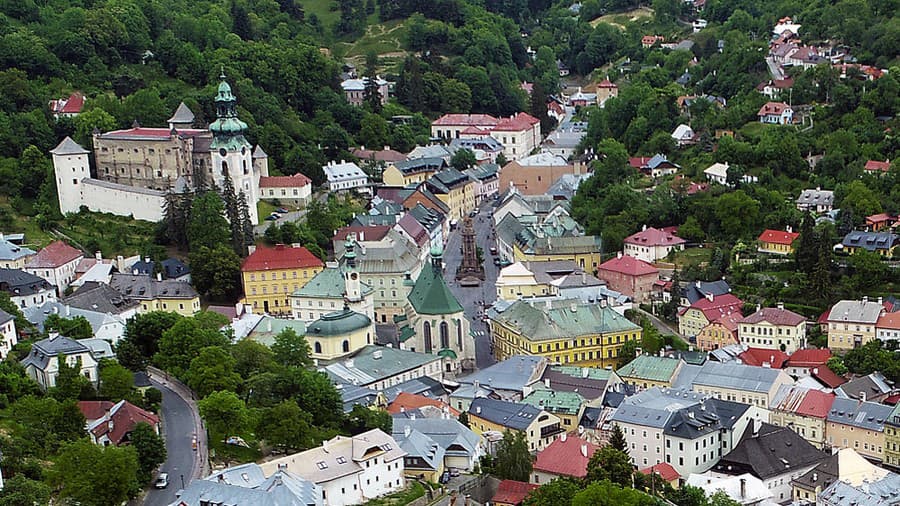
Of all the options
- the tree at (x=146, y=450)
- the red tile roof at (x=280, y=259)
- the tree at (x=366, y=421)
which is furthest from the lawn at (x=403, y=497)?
the red tile roof at (x=280, y=259)

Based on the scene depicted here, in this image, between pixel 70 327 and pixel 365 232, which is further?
pixel 365 232

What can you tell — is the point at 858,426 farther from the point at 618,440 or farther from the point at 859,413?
the point at 618,440

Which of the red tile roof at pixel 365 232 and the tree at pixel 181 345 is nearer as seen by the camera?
the tree at pixel 181 345

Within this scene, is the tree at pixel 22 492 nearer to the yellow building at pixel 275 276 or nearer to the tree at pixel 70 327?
the tree at pixel 70 327

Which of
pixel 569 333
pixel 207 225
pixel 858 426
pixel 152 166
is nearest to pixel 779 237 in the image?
pixel 569 333

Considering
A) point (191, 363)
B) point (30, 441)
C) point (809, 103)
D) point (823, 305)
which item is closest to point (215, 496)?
point (30, 441)

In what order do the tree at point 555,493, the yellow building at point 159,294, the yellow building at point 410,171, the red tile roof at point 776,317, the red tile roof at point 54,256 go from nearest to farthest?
the tree at point 555,493
the red tile roof at point 776,317
the yellow building at point 159,294
the red tile roof at point 54,256
the yellow building at point 410,171

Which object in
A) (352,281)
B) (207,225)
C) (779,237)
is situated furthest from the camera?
(207,225)
